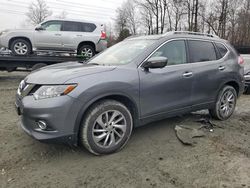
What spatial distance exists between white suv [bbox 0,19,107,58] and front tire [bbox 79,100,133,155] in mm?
7459

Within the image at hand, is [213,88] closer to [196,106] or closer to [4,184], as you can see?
[196,106]

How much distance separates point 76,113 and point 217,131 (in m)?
2.64

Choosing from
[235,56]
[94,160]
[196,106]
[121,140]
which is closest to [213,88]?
[196,106]

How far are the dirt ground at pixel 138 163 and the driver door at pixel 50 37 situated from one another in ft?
20.5

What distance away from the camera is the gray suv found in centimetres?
326

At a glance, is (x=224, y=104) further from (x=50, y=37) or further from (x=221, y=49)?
(x=50, y=37)

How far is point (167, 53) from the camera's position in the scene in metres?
4.32

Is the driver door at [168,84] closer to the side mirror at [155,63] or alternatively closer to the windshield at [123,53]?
the side mirror at [155,63]

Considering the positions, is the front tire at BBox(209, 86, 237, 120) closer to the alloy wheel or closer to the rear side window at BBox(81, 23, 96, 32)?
the alloy wheel

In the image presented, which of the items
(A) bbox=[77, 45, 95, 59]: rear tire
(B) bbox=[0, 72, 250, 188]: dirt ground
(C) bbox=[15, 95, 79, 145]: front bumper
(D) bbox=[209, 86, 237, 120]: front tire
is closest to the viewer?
(B) bbox=[0, 72, 250, 188]: dirt ground

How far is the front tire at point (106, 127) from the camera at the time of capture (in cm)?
342

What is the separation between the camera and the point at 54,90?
10.7 feet

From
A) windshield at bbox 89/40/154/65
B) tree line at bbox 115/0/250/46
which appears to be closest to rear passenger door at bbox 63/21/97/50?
windshield at bbox 89/40/154/65

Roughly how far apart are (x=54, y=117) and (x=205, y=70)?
2796 mm
